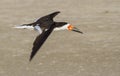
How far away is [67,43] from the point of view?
11547 mm

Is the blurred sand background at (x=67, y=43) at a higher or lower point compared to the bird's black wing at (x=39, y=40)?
lower

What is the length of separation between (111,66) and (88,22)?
4301 mm

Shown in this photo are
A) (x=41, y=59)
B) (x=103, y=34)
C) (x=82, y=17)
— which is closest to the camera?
(x=41, y=59)

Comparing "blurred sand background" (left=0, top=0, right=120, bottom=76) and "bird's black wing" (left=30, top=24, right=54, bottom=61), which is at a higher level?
"bird's black wing" (left=30, top=24, right=54, bottom=61)

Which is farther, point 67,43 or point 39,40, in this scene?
point 67,43

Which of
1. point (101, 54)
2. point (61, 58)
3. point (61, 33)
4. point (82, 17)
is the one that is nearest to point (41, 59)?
point (61, 58)

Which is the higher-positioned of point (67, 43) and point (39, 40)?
point (39, 40)

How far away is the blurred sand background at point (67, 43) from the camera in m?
9.53

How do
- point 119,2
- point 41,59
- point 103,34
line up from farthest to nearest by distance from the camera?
point 119,2 < point 103,34 < point 41,59

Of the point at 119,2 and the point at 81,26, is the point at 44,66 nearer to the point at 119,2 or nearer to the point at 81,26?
the point at 81,26

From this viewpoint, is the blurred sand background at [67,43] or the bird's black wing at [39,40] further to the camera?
the blurred sand background at [67,43]

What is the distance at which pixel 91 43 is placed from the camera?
1147 centimetres

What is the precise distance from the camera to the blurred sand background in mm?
9531

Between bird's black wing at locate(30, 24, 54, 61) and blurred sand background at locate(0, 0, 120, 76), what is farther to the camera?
blurred sand background at locate(0, 0, 120, 76)
